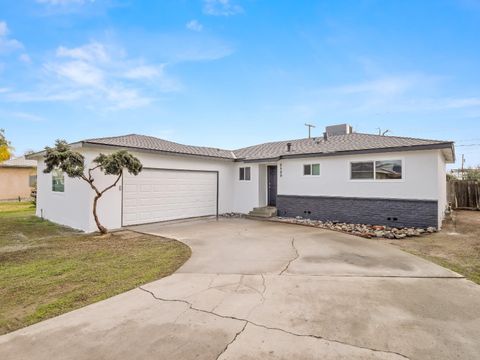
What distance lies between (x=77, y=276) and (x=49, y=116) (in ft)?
58.5

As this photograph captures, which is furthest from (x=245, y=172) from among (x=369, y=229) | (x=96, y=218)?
(x=96, y=218)

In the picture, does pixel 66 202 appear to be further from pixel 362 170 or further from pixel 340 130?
pixel 340 130

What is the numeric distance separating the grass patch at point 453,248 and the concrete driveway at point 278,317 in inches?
24.3

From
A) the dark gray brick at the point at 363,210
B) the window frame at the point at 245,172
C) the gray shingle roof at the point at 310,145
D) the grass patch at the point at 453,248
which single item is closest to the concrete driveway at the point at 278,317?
the grass patch at the point at 453,248

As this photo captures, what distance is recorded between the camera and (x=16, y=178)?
2339 centimetres

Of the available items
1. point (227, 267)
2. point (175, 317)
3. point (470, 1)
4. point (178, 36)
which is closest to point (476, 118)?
point (470, 1)

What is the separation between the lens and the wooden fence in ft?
55.0

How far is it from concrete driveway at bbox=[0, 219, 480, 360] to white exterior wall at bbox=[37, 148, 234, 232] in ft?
18.6

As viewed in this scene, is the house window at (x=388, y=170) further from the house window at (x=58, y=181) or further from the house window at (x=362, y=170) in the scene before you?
the house window at (x=58, y=181)

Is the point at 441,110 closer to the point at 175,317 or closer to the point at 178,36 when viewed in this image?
the point at 178,36

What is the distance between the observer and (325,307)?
12.7 feet

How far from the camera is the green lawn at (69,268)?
13.5 ft

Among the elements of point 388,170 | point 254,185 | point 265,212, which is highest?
point 388,170

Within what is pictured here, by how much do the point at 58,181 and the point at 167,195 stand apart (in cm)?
487
